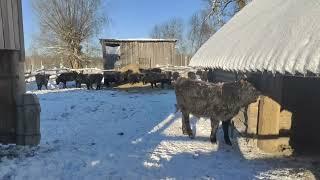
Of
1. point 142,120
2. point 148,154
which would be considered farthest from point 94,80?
point 148,154

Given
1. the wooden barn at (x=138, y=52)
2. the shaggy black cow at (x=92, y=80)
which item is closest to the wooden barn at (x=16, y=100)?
the shaggy black cow at (x=92, y=80)

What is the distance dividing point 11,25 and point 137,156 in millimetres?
3465

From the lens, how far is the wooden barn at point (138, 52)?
39.8m

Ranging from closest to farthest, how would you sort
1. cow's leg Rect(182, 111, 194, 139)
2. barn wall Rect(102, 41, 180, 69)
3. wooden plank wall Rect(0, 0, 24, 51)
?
wooden plank wall Rect(0, 0, 24, 51)
cow's leg Rect(182, 111, 194, 139)
barn wall Rect(102, 41, 180, 69)

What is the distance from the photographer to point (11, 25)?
27.9 ft

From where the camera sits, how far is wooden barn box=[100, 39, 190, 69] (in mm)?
39781

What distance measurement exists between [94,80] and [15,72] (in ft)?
68.6

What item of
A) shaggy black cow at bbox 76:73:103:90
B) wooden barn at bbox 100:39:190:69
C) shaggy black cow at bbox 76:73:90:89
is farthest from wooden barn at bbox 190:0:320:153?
wooden barn at bbox 100:39:190:69

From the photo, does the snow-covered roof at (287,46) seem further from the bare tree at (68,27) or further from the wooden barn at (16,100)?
the bare tree at (68,27)

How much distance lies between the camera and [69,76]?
33.3 metres

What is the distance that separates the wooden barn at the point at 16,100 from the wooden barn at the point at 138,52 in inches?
1189

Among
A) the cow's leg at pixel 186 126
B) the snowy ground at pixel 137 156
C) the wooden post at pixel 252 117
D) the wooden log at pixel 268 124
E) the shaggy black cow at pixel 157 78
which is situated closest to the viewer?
the snowy ground at pixel 137 156

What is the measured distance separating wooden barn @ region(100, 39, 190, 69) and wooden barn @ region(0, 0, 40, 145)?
99.1 ft

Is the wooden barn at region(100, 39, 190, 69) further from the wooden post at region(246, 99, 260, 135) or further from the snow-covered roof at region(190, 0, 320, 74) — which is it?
the snow-covered roof at region(190, 0, 320, 74)
